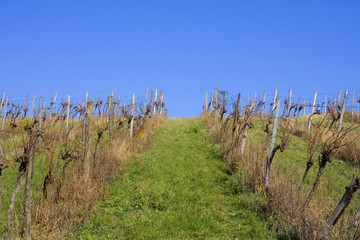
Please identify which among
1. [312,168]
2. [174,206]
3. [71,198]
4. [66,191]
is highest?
[312,168]

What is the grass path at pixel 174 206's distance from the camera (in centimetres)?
691

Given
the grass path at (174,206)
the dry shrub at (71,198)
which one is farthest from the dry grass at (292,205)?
the dry shrub at (71,198)

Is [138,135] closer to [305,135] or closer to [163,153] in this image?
[163,153]

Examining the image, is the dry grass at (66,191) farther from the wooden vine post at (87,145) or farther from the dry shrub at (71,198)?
the wooden vine post at (87,145)

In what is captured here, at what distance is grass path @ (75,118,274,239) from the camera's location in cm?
691

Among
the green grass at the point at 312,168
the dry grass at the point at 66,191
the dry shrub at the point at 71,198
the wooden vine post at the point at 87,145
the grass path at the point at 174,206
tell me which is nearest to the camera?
the dry grass at the point at 66,191

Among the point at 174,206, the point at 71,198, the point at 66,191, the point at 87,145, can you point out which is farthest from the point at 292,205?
the point at 87,145

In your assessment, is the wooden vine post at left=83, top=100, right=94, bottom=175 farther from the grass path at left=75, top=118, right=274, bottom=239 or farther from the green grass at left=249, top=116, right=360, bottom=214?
the green grass at left=249, top=116, right=360, bottom=214

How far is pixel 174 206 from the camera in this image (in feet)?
27.0

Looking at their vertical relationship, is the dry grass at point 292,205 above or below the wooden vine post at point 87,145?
below

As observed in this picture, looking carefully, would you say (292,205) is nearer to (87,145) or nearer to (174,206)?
(174,206)

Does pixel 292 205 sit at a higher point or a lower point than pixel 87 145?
lower

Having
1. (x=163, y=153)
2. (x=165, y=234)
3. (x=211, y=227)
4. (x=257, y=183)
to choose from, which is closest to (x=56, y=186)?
(x=165, y=234)

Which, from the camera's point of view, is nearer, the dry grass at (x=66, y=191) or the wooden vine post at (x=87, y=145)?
the dry grass at (x=66, y=191)
